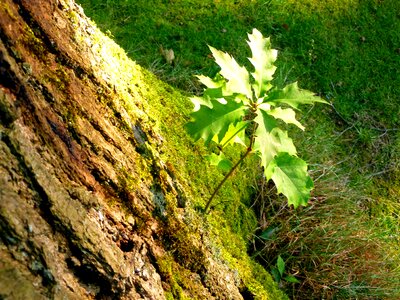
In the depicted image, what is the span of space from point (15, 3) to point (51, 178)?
0.54 meters

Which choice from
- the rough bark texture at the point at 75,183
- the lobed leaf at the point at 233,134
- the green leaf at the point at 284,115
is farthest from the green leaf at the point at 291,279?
the green leaf at the point at 284,115

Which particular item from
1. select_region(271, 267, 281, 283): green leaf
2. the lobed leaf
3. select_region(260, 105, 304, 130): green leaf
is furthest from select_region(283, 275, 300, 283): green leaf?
select_region(260, 105, 304, 130): green leaf

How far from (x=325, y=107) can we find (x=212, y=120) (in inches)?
108

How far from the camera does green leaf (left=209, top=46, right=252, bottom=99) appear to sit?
180cm

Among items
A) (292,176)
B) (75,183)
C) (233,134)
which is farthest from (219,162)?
(75,183)

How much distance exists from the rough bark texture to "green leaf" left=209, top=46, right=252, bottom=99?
0.41 meters

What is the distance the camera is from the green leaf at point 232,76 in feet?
5.90

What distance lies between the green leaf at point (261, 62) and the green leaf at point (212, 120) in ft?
0.55

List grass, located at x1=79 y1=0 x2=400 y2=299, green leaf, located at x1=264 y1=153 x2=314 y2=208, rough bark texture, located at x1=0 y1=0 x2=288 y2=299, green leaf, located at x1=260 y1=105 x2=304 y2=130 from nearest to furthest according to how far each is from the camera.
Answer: rough bark texture, located at x1=0 y1=0 x2=288 y2=299 → green leaf, located at x1=260 y1=105 x2=304 y2=130 → green leaf, located at x1=264 y1=153 x2=314 y2=208 → grass, located at x1=79 y1=0 x2=400 y2=299

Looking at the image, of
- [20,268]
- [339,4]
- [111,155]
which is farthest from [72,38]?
[339,4]

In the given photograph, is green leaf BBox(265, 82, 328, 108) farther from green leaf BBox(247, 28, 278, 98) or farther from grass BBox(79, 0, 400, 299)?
grass BBox(79, 0, 400, 299)

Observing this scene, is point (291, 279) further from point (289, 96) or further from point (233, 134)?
point (289, 96)

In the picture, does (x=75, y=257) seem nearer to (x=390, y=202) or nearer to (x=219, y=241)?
(x=219, y=241)

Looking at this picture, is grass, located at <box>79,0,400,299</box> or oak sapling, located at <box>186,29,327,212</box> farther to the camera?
grass, located at <box>79,0,400,299</box>
